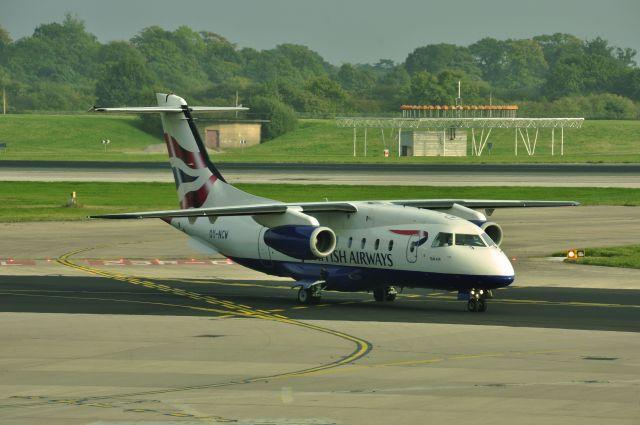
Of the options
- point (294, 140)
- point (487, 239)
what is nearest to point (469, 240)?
point (487, 239)

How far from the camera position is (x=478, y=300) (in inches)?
1405

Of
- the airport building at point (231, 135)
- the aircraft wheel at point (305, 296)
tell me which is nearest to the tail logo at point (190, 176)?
the aircraft wheel at point (305, 296)

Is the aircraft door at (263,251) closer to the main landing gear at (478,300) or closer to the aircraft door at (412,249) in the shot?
the aircraft door at (412,249)

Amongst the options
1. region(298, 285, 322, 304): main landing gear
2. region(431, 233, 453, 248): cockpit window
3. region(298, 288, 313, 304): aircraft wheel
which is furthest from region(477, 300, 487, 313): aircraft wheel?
region(298, 288, 313, 304): aircraft wheel

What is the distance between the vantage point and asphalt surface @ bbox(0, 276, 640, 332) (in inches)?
1357

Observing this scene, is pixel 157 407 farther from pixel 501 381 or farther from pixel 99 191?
pixel 99 191

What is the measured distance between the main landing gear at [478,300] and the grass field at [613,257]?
13.6m

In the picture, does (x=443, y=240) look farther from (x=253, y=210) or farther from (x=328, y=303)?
(x=253, y=210)

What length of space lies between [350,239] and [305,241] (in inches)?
58.1

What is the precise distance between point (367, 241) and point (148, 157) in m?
123

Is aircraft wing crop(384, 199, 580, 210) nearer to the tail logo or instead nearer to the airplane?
the airplane

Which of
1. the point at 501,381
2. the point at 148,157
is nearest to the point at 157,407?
the point at 501,381

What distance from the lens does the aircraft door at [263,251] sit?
3903 cm

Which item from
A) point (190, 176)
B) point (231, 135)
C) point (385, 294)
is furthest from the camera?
point (231, 135)
